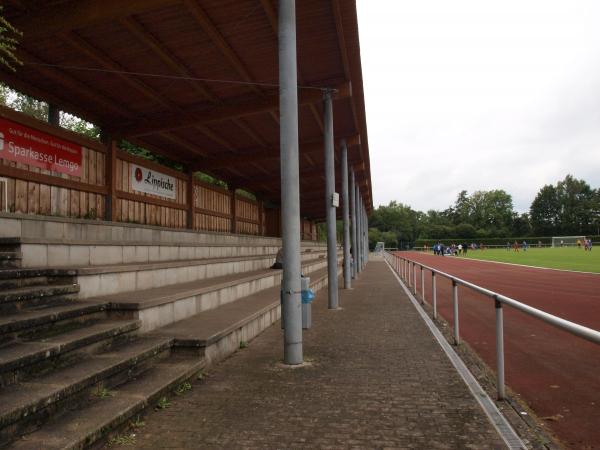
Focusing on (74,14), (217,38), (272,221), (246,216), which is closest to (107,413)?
(74,14)

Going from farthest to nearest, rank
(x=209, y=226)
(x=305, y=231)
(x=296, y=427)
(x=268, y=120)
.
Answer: (x=305, y=231) → (x=209, y=226) → (x=268, y=120) → (x=296, y=427)

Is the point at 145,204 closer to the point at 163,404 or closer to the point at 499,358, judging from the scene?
the point at 163,404

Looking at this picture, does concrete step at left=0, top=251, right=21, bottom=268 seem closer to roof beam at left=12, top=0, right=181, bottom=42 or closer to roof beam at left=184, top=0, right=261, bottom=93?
roof beam at left=12, top=0, right=181, bottom=42

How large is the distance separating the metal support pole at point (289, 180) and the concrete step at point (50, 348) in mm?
1877

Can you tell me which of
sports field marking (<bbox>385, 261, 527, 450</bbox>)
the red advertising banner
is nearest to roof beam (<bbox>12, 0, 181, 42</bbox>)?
the red advertising banner

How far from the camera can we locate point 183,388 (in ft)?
15.0

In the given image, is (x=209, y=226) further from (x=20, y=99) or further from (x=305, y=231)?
(x=20, y=99)

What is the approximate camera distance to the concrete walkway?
3.49 m

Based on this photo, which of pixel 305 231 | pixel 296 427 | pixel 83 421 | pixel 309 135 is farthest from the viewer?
pixel 305 231

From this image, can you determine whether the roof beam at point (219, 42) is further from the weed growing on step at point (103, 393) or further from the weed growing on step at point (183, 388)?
the weed growing on step at point (103, 393)

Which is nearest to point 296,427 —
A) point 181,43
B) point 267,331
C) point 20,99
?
point 267,331

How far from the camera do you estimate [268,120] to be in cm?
1309

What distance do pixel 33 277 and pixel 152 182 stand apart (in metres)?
8.83

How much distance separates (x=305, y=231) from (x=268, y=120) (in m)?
26.0
